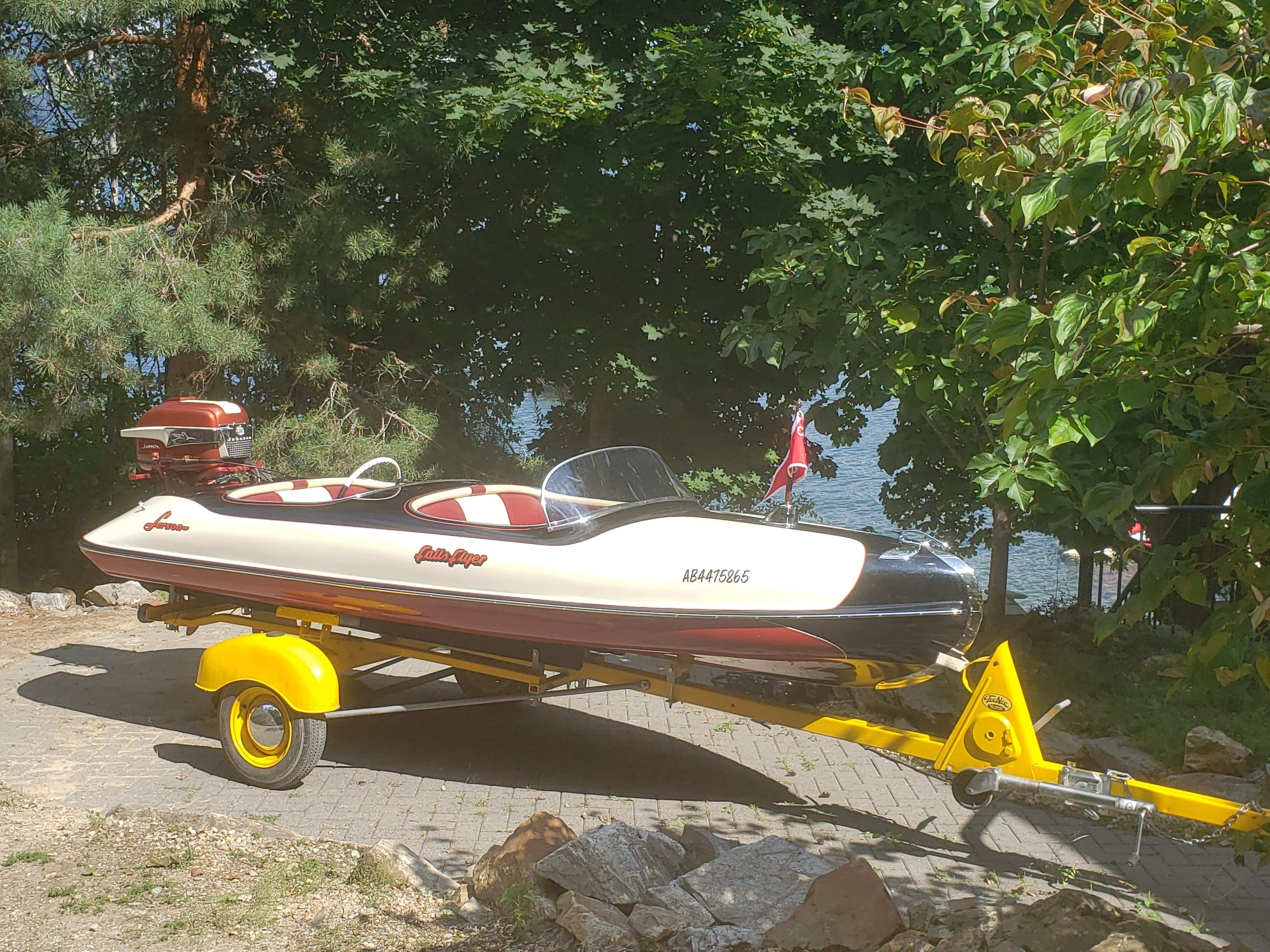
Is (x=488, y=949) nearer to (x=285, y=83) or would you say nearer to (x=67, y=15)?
(x=67, y=15)

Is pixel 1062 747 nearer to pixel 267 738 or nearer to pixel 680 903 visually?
pixel 680 903

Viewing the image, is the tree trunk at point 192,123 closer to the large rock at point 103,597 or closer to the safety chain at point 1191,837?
the large rock at point 103,597

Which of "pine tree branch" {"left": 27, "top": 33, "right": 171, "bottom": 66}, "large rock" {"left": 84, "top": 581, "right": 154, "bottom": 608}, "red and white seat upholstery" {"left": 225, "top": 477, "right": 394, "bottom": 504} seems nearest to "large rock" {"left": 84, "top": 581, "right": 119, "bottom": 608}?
"large rock" {"left": 84, "top": 581, "right": 154, "bottom": 608}

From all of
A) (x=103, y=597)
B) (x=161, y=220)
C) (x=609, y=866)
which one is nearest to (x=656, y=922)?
(x=609, y=866)

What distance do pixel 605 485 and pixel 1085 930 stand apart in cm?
314

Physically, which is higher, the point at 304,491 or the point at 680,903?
the point at 304,491

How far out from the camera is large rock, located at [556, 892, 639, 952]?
12.9 feet

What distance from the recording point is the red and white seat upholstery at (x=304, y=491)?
6750 mm

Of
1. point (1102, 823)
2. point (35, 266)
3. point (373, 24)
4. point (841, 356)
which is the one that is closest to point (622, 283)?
point (373, 24)

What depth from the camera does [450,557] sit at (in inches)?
227

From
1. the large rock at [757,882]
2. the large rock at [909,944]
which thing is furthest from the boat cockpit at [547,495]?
the large rock at [909,944]

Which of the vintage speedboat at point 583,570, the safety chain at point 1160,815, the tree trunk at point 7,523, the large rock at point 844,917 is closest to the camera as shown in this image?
the large rock at point 844,917

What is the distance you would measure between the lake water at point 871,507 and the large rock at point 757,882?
821cm

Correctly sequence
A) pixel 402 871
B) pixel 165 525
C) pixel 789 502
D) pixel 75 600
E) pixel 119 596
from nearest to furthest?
pixel 402 871 < pixel 789 502 < pixel 165 525 < pixel 119 596 < pixel 75 600
